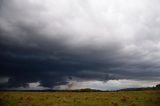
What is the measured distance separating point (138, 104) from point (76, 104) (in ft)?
25.3

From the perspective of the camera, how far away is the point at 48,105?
30984 mm

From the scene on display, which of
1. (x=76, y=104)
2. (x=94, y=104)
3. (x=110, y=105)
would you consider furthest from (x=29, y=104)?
(x=110, y=105)

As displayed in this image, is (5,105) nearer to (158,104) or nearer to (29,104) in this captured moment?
(29,104)

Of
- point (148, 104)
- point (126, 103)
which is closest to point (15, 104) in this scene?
point (126, 103)

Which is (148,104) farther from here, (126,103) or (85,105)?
(85,105)

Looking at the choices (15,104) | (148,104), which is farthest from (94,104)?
(15,104)

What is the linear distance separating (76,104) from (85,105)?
4.28 feet

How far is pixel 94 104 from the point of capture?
105ft

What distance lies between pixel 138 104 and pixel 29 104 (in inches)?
538

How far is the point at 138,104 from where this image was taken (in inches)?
1253

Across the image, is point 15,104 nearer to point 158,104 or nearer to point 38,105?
point 38,105

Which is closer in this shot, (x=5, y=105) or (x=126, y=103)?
(x=5, y=105)

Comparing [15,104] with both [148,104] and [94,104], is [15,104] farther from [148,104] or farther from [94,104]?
[148,104]

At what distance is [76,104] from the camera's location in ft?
105
